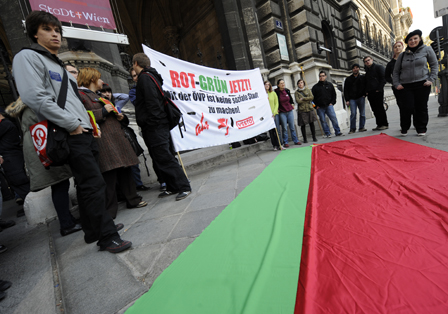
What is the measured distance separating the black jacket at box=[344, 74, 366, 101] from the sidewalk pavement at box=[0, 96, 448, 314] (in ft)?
9.51

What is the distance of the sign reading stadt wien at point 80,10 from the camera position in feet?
13.5

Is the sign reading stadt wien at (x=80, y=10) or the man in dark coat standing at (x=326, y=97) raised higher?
the sign reading stadt wien at (x=80, y=10)

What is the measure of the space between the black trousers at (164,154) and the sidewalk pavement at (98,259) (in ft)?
0.87

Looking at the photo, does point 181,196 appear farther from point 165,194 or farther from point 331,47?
point 331,47

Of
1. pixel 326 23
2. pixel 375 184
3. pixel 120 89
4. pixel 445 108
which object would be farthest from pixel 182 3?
pixel 375 184

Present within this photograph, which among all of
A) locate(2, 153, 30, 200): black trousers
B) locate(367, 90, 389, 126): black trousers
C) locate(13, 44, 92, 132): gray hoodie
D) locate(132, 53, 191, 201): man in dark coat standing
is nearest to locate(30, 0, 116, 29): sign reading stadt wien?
locate(2, 153, 30, 200): black trousers

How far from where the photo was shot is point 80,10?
457 cm

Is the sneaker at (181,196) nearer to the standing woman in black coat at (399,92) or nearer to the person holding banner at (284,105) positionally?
the person holding banner at (284,105)

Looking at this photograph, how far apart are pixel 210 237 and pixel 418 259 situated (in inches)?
49.1

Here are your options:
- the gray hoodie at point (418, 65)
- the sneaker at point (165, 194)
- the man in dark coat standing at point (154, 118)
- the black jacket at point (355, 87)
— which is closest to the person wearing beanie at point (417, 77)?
the gray hoodie at point (418, 65)

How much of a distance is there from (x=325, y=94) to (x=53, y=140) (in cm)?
597

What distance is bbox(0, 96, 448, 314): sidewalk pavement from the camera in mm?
1249

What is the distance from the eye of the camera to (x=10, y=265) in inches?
68.8

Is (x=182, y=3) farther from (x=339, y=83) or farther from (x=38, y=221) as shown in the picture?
(x=38, y=221)
